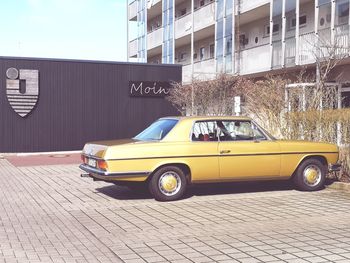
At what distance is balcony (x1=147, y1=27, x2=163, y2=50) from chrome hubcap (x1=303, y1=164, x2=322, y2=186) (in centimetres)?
3179

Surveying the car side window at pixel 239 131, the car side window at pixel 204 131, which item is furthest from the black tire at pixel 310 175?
the car side window at pixel 204 131

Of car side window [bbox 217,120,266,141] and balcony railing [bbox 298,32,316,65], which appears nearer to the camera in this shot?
car side window [bbox 217,120,266,141]

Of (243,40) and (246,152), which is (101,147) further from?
(243,40)

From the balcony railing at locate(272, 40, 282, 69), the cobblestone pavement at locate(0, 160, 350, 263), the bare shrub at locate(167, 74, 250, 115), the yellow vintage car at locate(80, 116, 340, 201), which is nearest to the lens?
the cobblestone pavement at locate(0, 160, 350, 263)

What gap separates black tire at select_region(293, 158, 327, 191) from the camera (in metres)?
10.2

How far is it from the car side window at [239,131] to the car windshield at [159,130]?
923 millimetres

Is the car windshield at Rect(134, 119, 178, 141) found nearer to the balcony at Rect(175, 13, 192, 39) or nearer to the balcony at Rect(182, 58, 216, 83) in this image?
the balcony at Rect(182, 58, 216, 83)

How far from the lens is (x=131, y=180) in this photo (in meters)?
9.03

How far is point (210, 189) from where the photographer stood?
35.0 feet

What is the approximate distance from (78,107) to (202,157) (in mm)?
13758

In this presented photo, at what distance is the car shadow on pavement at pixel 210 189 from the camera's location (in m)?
10.0

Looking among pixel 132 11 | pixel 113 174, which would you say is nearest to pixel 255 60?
pixel 113 174

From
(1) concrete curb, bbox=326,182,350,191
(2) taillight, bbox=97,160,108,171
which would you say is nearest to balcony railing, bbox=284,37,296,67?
(1) concrete curb, bbox=326,182,350,191

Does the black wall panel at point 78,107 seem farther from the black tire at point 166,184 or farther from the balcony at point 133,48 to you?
the balcony at point 133,48
